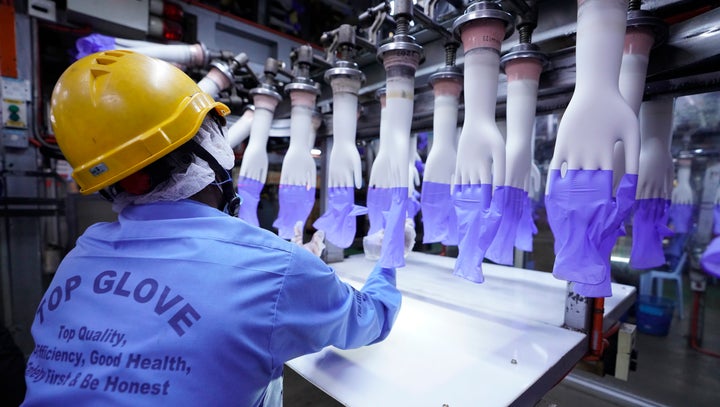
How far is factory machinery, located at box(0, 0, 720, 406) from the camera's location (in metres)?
0.68

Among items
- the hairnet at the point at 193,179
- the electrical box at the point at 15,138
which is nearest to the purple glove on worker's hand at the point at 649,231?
the hairnet at the point at 193,179

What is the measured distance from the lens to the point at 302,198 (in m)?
1.31

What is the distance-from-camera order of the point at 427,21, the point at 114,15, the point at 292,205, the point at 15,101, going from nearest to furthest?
the point at 427,21, the point at 292,205, the point at 15,101, the point at 114,15

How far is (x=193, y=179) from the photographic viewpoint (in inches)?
25.5

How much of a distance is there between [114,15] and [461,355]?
7.97ft

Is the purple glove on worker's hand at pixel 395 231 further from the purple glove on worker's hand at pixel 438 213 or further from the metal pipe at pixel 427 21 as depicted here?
the metal pipe at pixel 427 21

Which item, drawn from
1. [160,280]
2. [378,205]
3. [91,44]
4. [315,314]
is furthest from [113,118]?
[91,44]

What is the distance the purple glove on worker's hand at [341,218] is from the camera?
116 cm

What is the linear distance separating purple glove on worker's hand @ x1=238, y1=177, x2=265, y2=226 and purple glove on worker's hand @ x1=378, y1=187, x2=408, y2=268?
0.69 m

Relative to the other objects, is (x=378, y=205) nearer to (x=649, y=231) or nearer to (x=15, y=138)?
(x=649, y=231)

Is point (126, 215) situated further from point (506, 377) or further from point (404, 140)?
point (506, 377)

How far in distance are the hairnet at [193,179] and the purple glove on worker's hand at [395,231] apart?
47 centimetres

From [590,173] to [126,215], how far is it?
0.86 m

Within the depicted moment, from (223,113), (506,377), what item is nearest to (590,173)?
(506,377)
